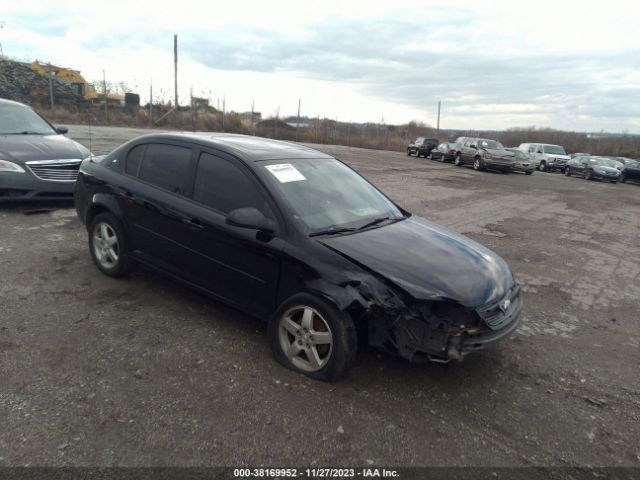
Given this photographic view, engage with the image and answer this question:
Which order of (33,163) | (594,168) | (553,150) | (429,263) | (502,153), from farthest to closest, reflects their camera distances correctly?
(553,150)
(594,168)
(502,153)
(33,163)
(429,263)

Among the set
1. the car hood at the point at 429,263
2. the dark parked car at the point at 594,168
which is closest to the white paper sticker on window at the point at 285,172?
the car hood at the point at 429,263

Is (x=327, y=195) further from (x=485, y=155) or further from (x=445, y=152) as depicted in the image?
(x=445, y=152)

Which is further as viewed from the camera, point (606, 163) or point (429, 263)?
point (606, 163)

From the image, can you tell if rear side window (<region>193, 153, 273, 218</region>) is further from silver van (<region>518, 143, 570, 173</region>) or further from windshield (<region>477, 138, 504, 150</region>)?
silver van (<region>518, 143, 570, 173</region>)

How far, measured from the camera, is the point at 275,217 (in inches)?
138

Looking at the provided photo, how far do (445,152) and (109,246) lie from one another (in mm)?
26515

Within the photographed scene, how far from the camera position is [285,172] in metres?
3.88

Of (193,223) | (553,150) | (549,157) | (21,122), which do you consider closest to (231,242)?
(193,223)

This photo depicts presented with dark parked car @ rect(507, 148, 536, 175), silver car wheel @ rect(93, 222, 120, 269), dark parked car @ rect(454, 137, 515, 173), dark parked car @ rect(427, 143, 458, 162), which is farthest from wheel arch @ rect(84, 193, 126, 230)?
dark parked car @ rect(427, 143, 458, 162)

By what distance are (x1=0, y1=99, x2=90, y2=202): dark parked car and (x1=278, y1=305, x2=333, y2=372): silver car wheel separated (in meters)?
5.63

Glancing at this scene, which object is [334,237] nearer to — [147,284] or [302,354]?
[302,354]

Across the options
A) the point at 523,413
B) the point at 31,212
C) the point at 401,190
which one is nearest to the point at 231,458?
the point at 523,413

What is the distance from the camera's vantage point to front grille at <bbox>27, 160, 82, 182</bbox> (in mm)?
7070

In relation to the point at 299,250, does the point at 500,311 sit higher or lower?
lower
